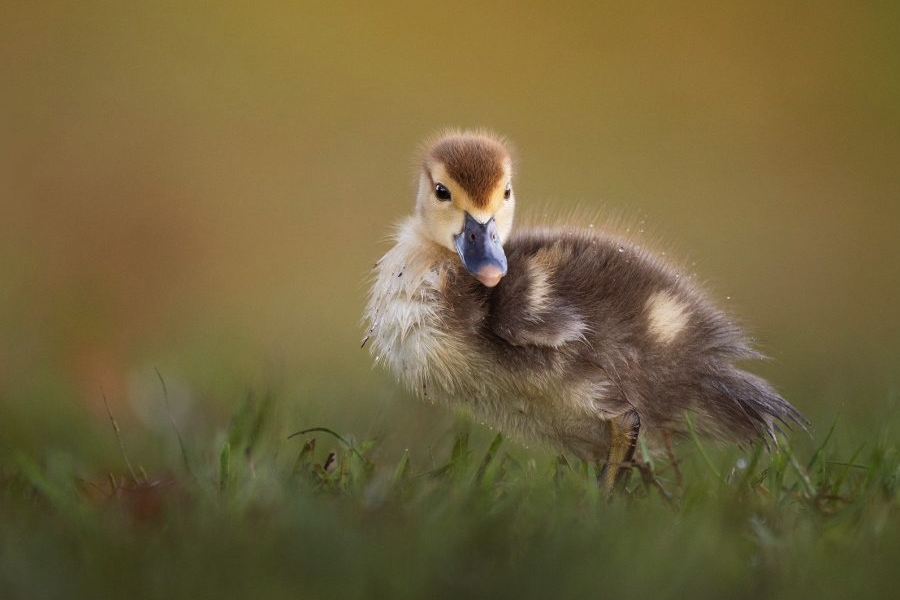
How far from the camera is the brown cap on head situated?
2664 mm

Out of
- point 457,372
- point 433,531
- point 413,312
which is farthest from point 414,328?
point 433,531

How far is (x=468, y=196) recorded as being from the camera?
8.71ft

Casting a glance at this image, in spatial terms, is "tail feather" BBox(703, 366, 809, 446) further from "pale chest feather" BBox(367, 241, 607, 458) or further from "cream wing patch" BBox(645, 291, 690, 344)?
"pale chest feather" BBox(367, 241, 607, 458)

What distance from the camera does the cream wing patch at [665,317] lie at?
2.52m

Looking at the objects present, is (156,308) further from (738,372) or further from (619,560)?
(619,560)

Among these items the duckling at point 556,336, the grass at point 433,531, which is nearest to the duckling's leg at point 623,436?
the duckling at point 556,336

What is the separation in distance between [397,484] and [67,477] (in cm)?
58

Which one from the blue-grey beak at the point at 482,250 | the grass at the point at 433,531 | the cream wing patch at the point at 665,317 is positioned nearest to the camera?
the grass at the point at 433,531

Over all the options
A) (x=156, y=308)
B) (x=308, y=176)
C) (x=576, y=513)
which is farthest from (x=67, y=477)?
(x=308, y=176)

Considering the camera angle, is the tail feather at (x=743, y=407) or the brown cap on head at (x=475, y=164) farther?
the brown cap on head at (x=475, y=164)

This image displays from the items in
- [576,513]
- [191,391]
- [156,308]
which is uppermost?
[576,513]

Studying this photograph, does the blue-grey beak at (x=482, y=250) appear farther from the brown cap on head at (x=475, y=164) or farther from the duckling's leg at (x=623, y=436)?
the duckling's leg at (x=623, y=436)

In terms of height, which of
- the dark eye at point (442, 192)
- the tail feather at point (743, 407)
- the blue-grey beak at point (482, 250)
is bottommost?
the tail feather at point (743, 407)

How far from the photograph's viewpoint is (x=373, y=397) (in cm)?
345
